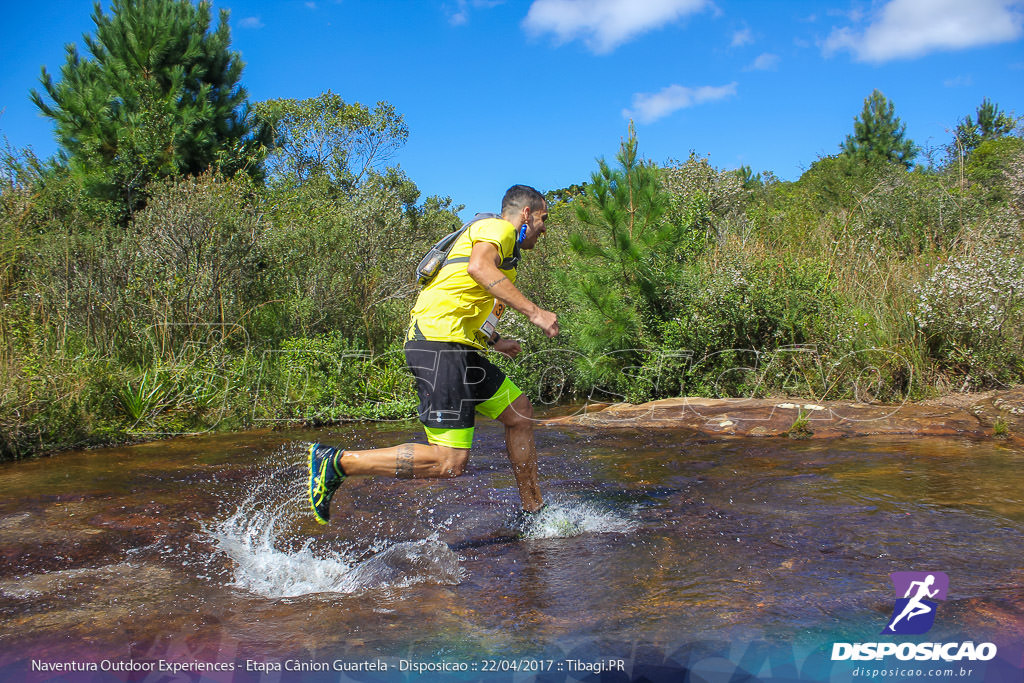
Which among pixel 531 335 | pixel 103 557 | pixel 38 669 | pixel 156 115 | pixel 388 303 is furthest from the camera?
pixel 156 115

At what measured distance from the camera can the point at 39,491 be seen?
17.1 ft

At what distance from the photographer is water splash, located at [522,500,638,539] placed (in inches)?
167

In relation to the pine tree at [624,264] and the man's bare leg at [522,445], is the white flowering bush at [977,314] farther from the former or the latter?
the man's bare leg at [522,445]

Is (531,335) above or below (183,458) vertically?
above

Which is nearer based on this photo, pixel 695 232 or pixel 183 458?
pixel 183 458

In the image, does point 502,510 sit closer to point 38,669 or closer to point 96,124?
point 38,669

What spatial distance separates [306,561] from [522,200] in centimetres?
237

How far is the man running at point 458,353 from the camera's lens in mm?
3867

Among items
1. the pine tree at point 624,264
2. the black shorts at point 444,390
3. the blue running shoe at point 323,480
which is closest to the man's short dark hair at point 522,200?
the black shorts at point 444,390

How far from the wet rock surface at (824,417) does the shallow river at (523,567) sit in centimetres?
47

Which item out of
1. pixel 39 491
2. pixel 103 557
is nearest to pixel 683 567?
pixel 103 557

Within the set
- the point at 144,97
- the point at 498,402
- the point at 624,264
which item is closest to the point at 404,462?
the point at 498,402

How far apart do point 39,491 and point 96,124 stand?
15486mm

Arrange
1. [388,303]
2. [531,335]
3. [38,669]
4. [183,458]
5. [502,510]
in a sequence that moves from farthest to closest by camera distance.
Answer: [388,303] < [531,335] < [183,458] < [502,510] < [38,669]
